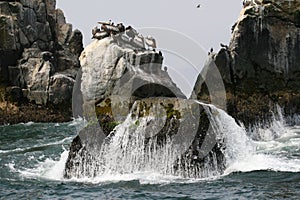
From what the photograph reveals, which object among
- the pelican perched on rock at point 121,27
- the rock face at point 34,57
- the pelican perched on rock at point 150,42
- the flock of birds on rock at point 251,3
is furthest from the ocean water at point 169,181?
the pelican perched on rock at point 121,27

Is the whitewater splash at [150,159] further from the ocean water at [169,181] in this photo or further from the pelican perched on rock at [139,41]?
the pelican perched on rock at [139,41]

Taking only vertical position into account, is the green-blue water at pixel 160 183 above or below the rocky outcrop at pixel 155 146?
below

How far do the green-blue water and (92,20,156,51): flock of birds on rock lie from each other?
23.6 meters

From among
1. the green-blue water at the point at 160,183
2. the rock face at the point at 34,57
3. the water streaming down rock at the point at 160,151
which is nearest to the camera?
the green-blue water at the point at 160,183

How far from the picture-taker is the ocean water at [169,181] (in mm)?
15773

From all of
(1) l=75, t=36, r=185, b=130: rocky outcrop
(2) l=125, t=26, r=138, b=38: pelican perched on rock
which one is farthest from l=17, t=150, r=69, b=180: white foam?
(2) l=125, t=26, r=138, b=38: pelican perched on rock

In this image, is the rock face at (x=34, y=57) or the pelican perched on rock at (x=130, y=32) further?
the pelican perched on rock at (x=130, y=32)

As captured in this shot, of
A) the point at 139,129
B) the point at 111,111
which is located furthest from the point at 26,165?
the point at 139,129

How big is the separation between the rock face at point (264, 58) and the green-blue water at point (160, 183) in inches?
358

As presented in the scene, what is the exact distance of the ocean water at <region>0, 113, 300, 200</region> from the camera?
15773 mm

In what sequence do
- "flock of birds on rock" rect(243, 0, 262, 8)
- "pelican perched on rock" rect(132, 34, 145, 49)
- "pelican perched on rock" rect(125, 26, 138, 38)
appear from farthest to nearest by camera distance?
"pelican perched on rock" rect(125, 26, 138, 38), "pelican perched on rock" rect(132, 34, 145, 49), "flock of birds on rock" rect(243, 0, 262, 8)

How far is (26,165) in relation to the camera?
23.0 metres

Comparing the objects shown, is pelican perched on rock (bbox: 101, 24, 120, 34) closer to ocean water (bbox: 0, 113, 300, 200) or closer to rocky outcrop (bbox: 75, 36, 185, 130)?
rocky outcrop (bbox: 75, 36, 185, 130)

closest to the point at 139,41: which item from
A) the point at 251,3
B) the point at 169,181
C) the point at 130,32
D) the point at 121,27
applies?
the point at 130,32
